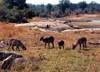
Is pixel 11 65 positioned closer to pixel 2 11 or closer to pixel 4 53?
pixel 4 53

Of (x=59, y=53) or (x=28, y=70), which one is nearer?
(x=28, y=70)

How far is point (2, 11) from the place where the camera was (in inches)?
1375

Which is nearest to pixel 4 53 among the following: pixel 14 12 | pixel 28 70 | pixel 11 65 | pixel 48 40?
pixel 11 65

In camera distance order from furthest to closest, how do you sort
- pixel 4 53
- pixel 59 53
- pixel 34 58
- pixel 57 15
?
pixel 57 15 → pixel 59 53 → pixel 34 58 → pixel 4 53

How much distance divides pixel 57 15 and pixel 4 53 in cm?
8262

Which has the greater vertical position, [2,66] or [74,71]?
[2,66]

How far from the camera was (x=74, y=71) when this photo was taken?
5871mm

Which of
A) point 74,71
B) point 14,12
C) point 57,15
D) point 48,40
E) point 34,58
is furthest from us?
point 57,15

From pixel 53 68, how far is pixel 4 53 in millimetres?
2225

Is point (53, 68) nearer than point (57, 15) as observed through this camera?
Yes

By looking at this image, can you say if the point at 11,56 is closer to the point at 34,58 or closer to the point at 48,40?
the point at 34,58

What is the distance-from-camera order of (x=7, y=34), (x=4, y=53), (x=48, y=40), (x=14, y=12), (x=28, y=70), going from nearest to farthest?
(x=28, y=70)
(x=4, y=53)
(x=48, y=40)
(x=7, y=34)
(x=14, y=12)

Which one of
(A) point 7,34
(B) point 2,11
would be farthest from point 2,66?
(B) point 2,11

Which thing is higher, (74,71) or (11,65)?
(11,65)
